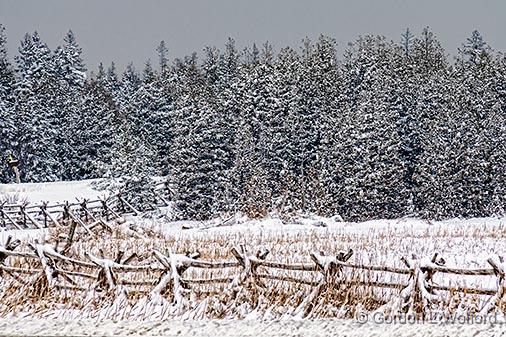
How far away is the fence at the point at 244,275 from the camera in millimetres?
10023

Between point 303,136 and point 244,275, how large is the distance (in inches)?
2356

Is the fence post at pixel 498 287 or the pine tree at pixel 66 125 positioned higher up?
the pine tree at pixel 66 125

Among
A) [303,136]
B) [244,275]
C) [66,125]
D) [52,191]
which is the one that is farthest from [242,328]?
[66,125]

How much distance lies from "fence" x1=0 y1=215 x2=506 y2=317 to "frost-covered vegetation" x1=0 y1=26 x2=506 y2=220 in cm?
4095

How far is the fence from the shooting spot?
10.0m

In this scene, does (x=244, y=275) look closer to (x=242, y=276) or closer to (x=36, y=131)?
(x=242, y=276)

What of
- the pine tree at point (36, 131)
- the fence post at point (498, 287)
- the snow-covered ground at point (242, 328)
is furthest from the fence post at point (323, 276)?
the pine tree at point (36, 131)

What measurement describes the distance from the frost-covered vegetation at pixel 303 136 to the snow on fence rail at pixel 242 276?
1611 inches

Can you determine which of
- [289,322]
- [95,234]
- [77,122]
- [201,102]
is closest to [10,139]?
[77,122]

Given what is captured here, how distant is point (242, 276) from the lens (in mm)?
10977

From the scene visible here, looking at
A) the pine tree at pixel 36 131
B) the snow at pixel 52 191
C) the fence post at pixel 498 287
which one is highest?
the pine tree at pixel 36 131

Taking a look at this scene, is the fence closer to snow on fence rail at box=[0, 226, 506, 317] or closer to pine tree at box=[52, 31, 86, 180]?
Result: snow on fence rail at box=[0, 226, 506, 317]

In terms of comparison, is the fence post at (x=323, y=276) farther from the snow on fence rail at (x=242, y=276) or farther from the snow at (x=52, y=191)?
the snow at (x=52, y=191)

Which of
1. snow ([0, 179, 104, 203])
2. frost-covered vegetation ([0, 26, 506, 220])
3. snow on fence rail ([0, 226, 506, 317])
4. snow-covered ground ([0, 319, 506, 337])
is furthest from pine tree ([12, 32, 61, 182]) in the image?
snow-covered ground ([0, 319, 506, 337])
